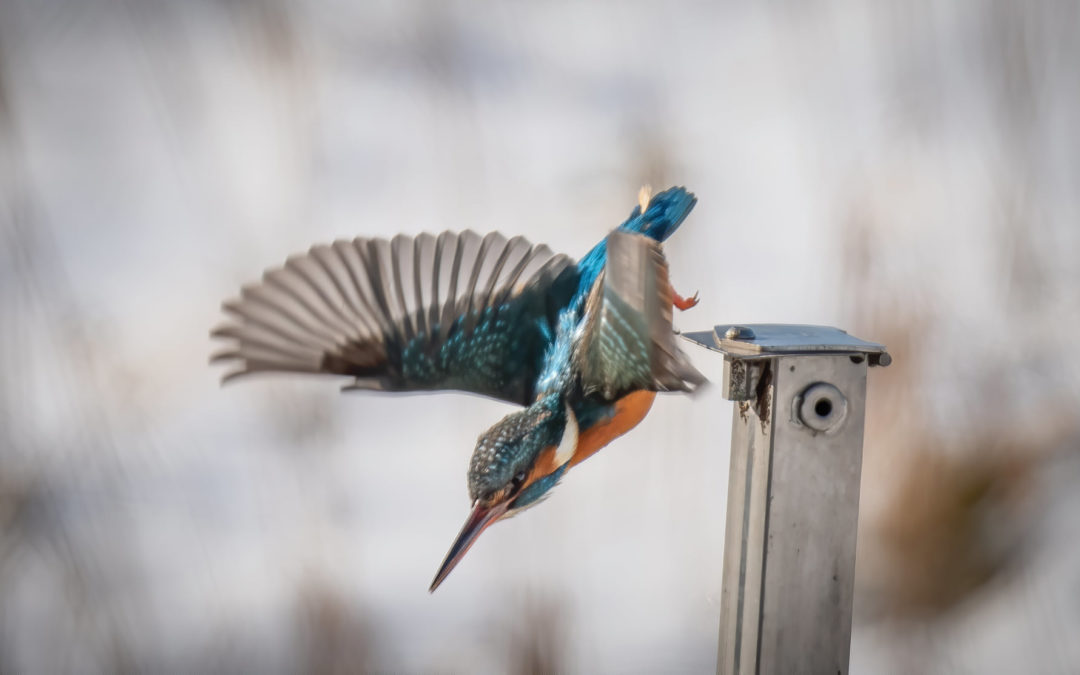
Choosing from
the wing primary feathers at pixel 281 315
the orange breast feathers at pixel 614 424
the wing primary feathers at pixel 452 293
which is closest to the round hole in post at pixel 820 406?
the orange breast feathers at pixel 614 424

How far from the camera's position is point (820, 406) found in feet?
2.18

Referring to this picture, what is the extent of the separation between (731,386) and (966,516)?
71cm

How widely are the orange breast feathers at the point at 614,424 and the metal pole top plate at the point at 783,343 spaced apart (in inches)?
3.3

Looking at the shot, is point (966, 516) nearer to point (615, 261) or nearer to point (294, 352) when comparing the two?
point (615, 261)

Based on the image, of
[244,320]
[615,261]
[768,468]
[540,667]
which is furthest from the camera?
[540,667]

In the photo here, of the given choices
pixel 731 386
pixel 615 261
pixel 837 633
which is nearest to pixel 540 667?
pixel 837 633

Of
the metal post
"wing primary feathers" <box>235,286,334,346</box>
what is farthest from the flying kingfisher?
the metal post

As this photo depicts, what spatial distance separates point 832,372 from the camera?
0.67 metres

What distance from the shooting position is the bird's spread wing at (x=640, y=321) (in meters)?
0.57

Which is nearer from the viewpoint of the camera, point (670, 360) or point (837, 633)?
point (670, 360)

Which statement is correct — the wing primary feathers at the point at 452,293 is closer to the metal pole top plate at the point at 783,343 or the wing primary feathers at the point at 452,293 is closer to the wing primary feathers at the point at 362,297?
the wing primary feathers at the point at 362,297

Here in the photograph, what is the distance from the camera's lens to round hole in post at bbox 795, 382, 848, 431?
26.0 inches

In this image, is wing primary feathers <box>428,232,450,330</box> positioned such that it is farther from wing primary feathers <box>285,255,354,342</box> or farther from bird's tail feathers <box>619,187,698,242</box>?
bird's tail feathers <box>619,187,698,242</box>

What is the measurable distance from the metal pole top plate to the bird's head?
0.52ft
